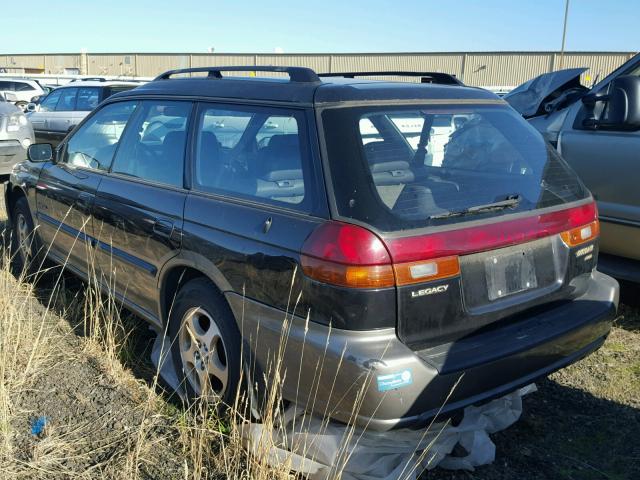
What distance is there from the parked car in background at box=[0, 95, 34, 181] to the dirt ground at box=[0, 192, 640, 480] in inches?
254

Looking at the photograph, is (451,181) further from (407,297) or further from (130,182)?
(130,182)

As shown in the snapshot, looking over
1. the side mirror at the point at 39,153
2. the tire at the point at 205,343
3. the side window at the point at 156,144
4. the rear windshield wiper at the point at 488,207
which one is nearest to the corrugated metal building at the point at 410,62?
the side mirror at the point at 39,153

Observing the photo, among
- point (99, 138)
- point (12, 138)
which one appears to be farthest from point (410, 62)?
point (99, 138)

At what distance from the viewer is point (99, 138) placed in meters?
4.23

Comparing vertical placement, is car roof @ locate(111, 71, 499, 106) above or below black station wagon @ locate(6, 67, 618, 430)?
above

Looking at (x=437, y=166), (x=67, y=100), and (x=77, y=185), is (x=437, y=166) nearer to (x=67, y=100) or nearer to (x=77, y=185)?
(x=77, y=185)

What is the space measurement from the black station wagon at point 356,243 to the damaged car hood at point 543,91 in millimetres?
1973

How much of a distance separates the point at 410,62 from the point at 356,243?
43416mm

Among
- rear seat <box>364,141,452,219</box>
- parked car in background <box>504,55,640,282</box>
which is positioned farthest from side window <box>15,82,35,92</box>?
rear seat <box>364,141,452,219</box>

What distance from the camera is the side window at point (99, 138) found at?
3.96 metres

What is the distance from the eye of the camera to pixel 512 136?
312cm

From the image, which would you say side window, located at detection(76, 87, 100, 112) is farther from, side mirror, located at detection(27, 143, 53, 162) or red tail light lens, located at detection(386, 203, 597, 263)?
red tail light lens, located at detection(386, 203, 597, 263)

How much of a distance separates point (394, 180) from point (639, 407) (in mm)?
1966

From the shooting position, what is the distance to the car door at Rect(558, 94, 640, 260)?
4.22 metres
